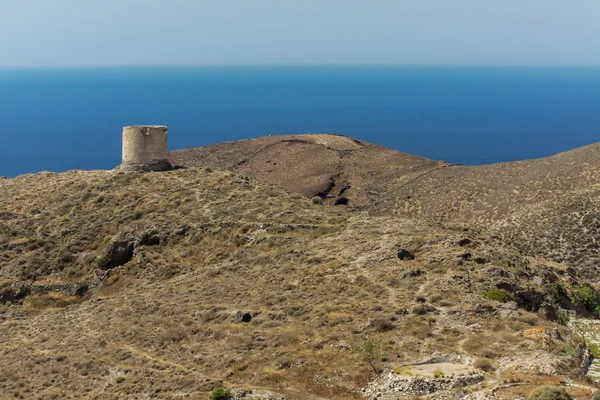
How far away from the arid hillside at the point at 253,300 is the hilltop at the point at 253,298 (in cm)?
7

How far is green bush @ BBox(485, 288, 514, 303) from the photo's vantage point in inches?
756

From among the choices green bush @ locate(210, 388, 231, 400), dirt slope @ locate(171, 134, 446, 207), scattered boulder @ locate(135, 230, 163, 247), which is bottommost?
dirt slope @ locate(171, 134, 446, 207)

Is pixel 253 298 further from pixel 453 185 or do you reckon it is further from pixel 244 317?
pixel 453 185

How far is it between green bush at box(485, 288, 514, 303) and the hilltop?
0.06 m

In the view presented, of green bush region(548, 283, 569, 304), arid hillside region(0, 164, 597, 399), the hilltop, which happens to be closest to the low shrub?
arid hillside region(0, 164, 597, 399)

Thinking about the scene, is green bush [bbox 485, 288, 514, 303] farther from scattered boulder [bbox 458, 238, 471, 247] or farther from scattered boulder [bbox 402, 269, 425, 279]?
scattered boulder [bbox 458, 238, 471, 247]

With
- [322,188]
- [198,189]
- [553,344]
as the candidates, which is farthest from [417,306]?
[322,188]

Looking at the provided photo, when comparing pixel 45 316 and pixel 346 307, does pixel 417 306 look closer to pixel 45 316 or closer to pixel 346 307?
pixel 346 307

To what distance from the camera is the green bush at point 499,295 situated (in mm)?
19203

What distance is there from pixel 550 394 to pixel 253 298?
1113 cm

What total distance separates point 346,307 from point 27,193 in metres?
22.0

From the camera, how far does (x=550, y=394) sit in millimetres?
12312

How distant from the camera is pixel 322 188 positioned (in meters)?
56.0

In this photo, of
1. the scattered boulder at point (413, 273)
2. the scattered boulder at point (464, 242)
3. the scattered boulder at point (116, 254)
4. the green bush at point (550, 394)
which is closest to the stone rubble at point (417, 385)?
the green bush at point (550, 394)
